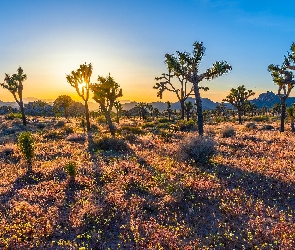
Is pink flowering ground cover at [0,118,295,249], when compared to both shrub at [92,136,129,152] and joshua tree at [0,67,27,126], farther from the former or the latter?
joshua tree at [0,67,27,126]

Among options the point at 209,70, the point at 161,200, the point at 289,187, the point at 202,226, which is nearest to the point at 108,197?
the point at 161,200

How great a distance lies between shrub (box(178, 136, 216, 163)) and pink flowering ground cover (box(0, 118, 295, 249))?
398 mm

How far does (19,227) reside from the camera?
8.92 m

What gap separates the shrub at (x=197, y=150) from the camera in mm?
15895

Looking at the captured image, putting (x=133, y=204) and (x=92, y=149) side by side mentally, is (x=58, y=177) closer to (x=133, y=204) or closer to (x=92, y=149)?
(x=133, y=204)

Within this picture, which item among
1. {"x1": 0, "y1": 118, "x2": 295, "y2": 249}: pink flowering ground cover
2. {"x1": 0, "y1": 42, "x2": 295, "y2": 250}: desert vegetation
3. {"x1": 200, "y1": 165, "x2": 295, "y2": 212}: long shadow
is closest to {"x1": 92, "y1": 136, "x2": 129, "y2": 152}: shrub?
{"x1": 0, "y1": 42, "x2": 295, "y2": 250}: desert vegetation

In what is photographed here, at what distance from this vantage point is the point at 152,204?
1020cm

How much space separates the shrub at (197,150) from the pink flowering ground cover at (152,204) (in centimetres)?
40

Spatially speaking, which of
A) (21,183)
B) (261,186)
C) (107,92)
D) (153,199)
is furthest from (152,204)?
(107,92)

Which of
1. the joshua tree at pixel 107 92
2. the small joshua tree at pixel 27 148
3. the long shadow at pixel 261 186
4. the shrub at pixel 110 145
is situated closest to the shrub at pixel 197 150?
the long shadow at pixel 261 186

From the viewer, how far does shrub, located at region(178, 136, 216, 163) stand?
52.1 feet

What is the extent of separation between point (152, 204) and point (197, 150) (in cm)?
657

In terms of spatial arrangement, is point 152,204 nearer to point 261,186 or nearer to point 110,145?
point 261,186

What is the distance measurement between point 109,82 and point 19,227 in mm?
26853
